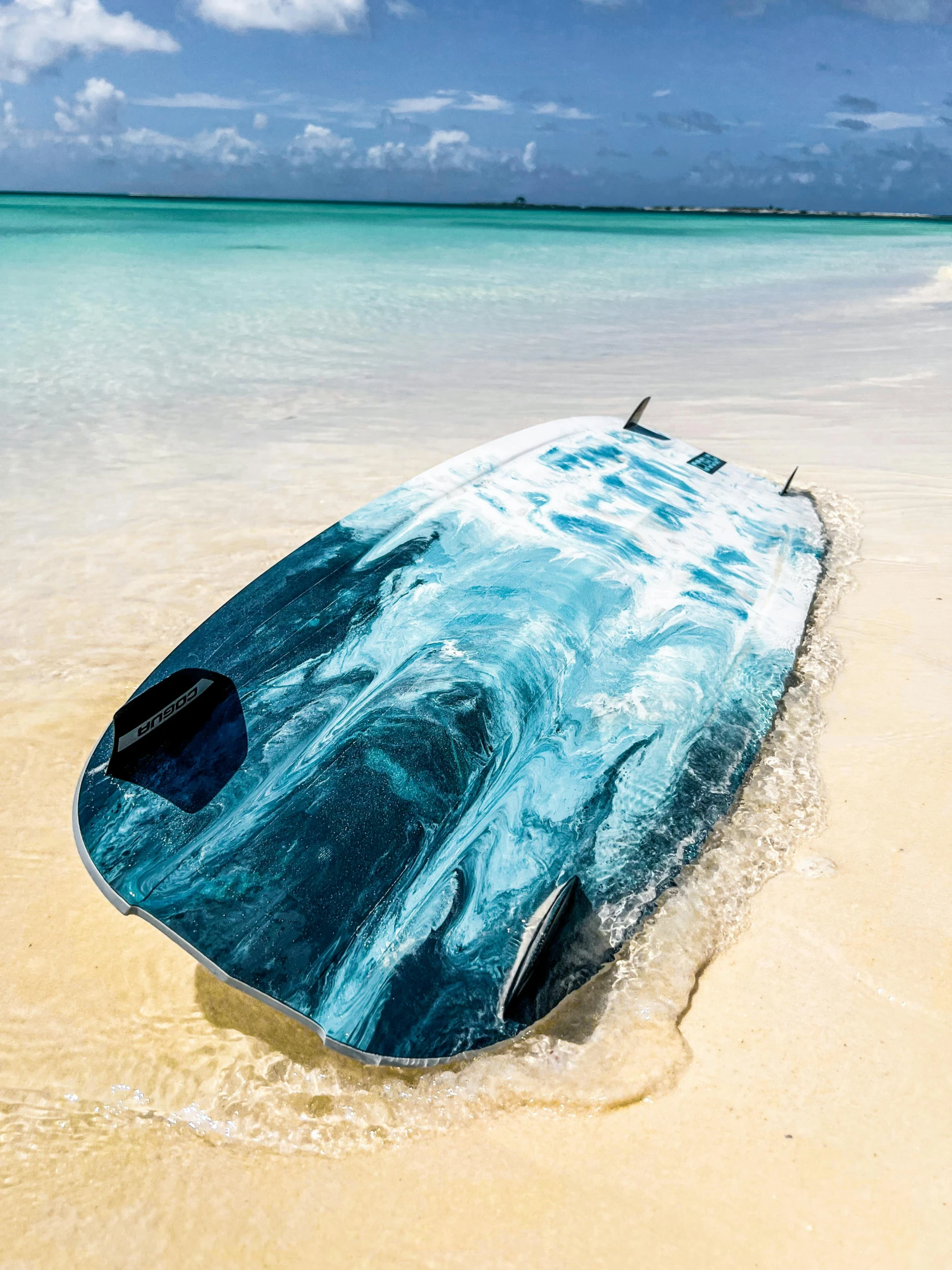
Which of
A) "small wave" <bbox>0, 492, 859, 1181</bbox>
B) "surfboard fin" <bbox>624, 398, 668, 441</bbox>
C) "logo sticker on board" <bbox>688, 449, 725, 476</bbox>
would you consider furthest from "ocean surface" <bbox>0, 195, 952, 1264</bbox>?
"surfboard fin" <bbox>624, 398, 668, 441</bbox>

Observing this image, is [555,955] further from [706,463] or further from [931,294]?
[931,294]

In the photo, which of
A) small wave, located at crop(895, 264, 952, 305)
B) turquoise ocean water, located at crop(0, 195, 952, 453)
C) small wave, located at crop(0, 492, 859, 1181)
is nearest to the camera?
small wave, located at crop(0, 492, 859, 1181)

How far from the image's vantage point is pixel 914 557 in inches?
202

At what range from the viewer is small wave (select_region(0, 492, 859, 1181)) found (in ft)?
6.82

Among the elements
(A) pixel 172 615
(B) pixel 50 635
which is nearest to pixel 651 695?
(A) pixel 172 615

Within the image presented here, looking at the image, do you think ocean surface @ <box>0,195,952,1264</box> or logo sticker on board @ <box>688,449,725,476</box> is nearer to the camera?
ocean surface @ <box>0,195,952,1264</box>

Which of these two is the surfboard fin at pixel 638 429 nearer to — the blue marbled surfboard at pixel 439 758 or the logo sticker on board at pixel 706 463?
the logo sticker on board at pixel 706 463

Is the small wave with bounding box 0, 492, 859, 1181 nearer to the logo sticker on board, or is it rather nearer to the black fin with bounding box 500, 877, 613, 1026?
the black fin with bounding box 500, 877, 613, 1026

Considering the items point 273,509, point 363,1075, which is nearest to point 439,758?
point 363,1075

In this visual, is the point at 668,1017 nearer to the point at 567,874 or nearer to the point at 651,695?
the point at 567,874

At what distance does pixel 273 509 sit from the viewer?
19.4 ft

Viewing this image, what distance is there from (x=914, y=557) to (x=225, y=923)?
180 inches

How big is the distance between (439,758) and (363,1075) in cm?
85

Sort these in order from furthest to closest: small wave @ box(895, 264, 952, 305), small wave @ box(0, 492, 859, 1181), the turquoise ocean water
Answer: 1. small wave @ box(895, 264, 952, 305)
2. the turquoise ocean water
3. small wave @ box(0, 492, 859, 1181)
